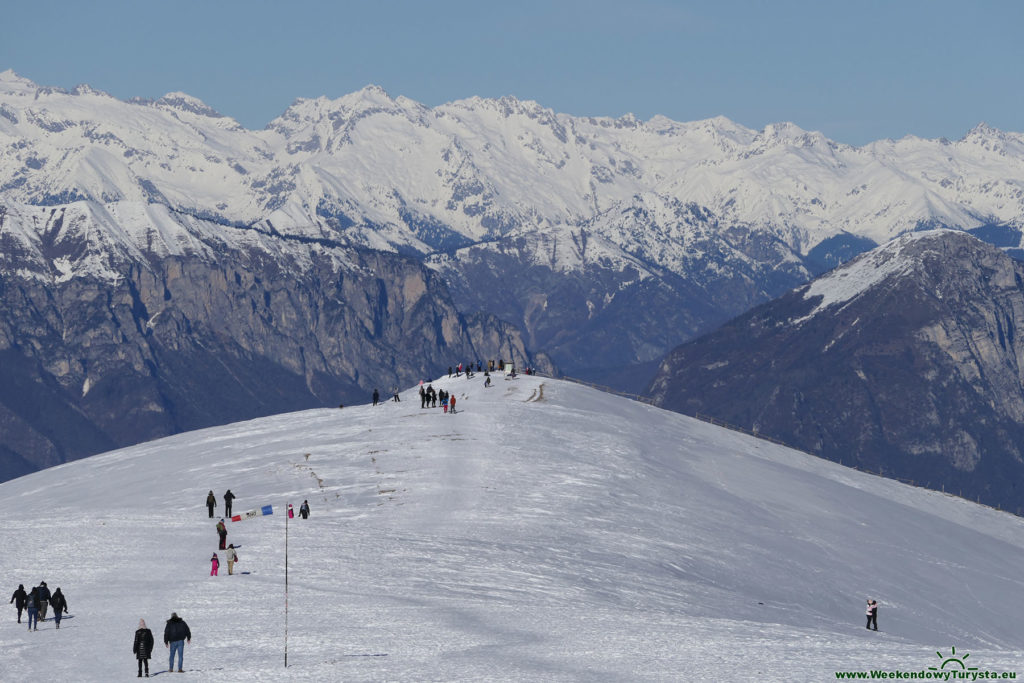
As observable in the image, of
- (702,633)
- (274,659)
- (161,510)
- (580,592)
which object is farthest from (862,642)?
(161,510)

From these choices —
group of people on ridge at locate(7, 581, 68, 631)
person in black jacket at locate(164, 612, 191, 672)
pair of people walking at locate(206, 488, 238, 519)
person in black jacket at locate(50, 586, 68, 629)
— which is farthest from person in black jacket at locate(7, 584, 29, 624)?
pair of people walking at locate(206, 488, 238, 519)

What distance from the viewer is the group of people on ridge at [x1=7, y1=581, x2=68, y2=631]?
63750mm

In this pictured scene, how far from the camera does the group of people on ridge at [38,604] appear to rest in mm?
63750

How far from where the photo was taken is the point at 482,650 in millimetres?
58938

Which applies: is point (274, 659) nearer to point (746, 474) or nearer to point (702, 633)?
point (702, 633)

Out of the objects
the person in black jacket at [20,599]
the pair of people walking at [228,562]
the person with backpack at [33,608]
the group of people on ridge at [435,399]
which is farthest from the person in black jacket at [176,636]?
the group of people on ridge at [435,399]

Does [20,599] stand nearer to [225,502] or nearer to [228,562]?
[228,562]

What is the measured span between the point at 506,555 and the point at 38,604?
29.6 metres

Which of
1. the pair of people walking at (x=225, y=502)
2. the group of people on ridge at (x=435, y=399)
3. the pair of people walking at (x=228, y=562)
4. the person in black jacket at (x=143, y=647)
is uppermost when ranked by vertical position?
the group of people on ridge at (x=435, y=399)

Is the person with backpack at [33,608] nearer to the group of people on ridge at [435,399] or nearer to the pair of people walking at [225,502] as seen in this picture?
the pair of people walking at [225,502]

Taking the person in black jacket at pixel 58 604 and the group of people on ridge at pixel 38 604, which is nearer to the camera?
the group of people on ridge at pixel 38 604

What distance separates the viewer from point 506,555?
8600 centimetres

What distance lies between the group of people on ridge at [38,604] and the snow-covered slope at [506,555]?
79cm

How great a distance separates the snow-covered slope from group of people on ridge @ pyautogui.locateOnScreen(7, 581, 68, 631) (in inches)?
31.1
